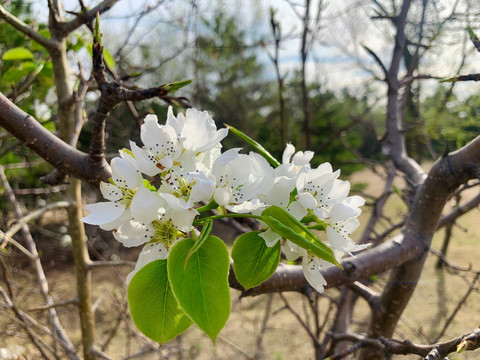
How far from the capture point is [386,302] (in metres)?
0.77

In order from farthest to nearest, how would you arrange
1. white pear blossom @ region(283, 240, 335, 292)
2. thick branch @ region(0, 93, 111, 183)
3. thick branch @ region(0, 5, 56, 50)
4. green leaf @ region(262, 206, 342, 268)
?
thick branch @ region(0, 5, 56, 50)
thick branch @ region(0, 93, 111, 183)
white pear blossom @ region(283, 240, 335, 292)
green leaf @ region(262, 206, 342, 268)

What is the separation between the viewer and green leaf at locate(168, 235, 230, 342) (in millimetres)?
273

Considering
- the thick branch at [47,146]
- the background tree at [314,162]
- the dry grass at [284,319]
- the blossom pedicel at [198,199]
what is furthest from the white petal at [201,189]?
the dry grass at [284,319]

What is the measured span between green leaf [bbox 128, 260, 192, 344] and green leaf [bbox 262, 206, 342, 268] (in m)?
0.10

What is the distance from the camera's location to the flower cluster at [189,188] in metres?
0.31

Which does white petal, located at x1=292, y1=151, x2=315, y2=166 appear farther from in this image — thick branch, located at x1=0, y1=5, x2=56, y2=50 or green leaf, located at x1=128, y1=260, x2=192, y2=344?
thick branch, located at x1=0, y1=5, x2=56, y2=50

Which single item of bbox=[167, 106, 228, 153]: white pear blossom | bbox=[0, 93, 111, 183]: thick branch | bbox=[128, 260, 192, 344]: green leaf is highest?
bbox=[0, 93, 111, 183]: thick branch

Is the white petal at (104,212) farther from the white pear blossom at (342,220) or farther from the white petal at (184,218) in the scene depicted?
the white pear blossom at (342,220)

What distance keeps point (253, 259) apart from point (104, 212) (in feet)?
0.47

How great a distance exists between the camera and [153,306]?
0.31 meters

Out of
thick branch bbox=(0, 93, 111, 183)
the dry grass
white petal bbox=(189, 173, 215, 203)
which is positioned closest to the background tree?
thick branch bbox=(0, 93, 111, 183)

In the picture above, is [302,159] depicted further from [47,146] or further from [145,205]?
[47,146]

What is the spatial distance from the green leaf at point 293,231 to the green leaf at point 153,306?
10 cm

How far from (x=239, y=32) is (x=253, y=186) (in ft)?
19.3
